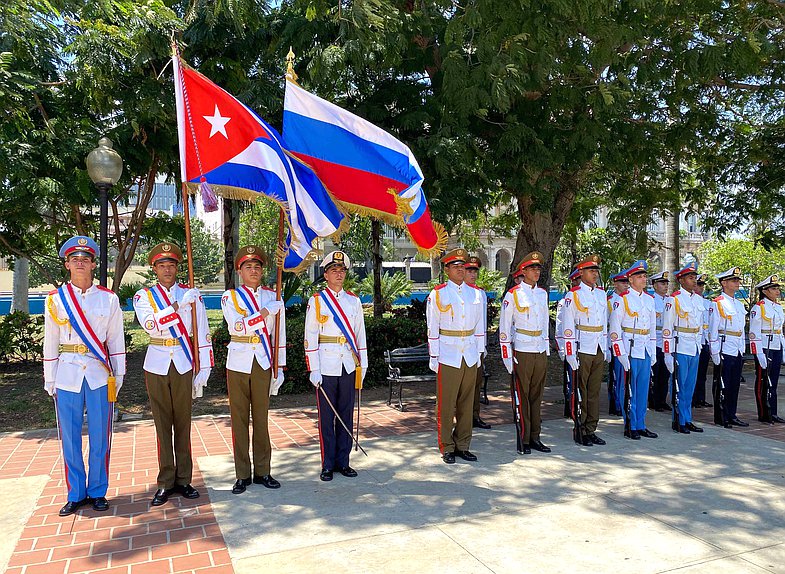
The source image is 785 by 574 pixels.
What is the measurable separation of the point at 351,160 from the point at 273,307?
158 centimetres

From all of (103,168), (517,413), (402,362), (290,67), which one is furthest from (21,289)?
(517,413)

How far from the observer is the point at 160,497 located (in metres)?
5.22

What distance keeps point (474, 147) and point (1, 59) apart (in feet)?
22.0

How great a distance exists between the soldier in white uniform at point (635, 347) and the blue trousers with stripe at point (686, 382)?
49cm

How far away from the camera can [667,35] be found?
31.1 ft

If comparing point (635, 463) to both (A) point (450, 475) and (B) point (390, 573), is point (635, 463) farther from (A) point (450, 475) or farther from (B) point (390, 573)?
(B) point (390, 573)

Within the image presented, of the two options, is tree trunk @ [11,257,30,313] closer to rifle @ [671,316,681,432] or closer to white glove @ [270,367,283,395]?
white glove @ [270,367,283,395]

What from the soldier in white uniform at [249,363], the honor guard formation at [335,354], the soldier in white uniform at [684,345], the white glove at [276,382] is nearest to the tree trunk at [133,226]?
the soldier in white uniform at [249,363]

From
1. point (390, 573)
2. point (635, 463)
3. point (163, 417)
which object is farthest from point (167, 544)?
point (635, 463)

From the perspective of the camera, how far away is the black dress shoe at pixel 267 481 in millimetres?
5641

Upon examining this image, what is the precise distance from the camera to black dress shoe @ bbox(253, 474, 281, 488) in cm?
564

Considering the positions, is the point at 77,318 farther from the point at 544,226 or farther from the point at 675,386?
the point at 544,226

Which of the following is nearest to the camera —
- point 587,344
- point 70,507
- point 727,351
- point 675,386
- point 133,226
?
point 70,507

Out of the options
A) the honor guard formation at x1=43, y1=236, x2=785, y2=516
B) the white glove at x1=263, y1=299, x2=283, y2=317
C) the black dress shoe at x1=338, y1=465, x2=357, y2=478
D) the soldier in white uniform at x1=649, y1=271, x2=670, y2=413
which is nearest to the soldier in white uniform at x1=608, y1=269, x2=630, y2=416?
the honor guard formation at x1=43, y1=236, x2=785, y2=516
